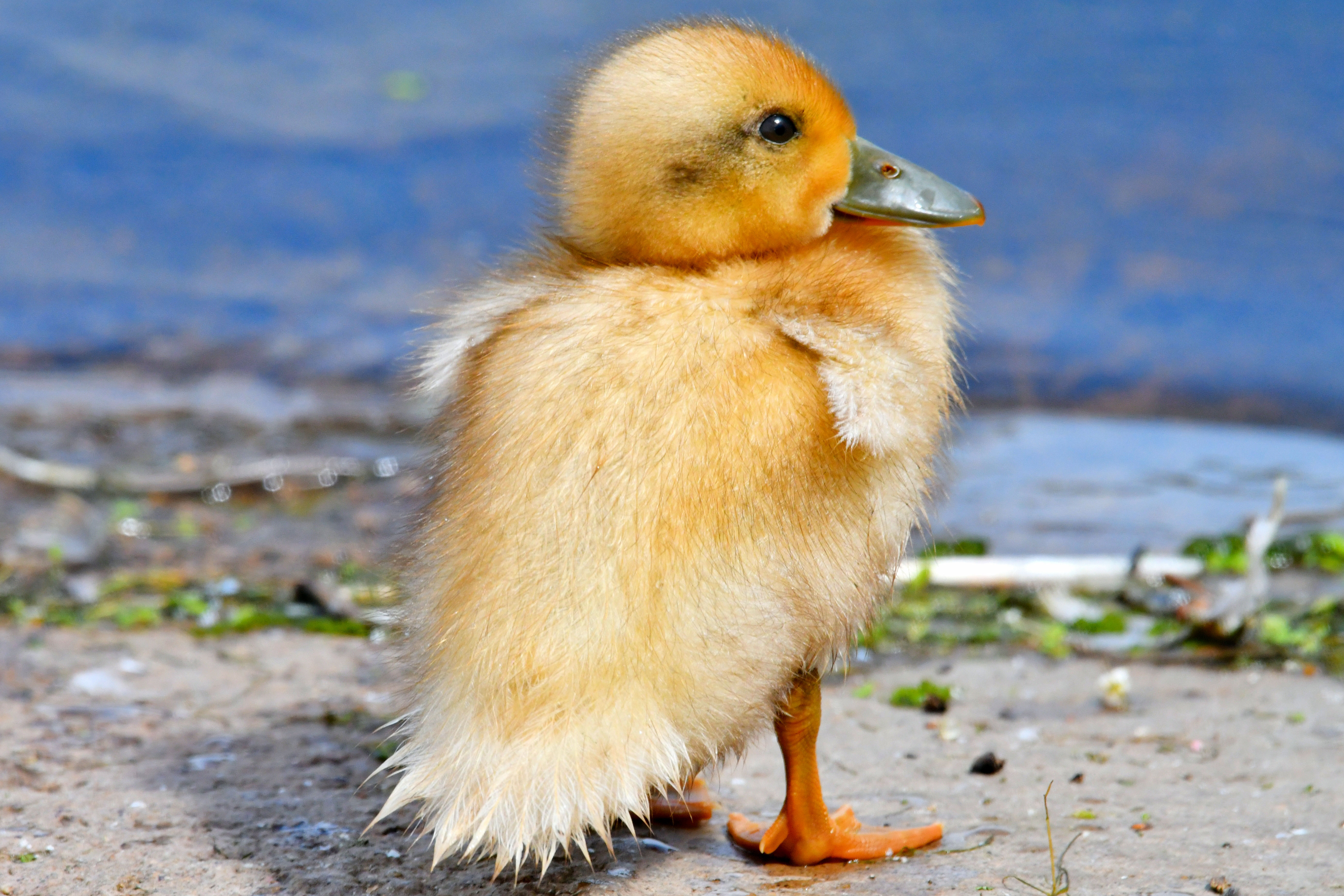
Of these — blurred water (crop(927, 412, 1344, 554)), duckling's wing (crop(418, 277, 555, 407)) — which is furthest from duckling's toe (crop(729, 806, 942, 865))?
blurred water (crop(927, 412, 1344, 554))

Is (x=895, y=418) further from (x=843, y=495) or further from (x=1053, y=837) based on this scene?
A: (x=1053, y=837)

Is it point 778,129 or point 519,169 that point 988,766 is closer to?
point 778,129

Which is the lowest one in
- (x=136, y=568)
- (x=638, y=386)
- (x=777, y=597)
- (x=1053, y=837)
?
(x=136, y=568)

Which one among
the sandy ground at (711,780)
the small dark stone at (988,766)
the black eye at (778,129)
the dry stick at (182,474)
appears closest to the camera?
the sandy ground at (711,780)

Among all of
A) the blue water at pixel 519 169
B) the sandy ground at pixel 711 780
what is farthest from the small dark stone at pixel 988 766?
the blue water at pixel 519 169

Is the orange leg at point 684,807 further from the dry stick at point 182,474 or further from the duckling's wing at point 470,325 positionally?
the dry stick at point 182,474

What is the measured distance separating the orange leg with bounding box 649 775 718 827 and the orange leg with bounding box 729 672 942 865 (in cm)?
27

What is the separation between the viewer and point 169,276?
9.24 metres

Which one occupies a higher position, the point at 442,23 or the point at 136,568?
the point at 442,23

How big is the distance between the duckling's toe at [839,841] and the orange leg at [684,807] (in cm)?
21

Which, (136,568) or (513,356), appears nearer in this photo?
(513,356)

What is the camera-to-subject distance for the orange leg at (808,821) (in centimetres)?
269

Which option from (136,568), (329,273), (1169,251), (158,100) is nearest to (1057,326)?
(1169,251)

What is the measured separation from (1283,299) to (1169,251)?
0.73 meters
